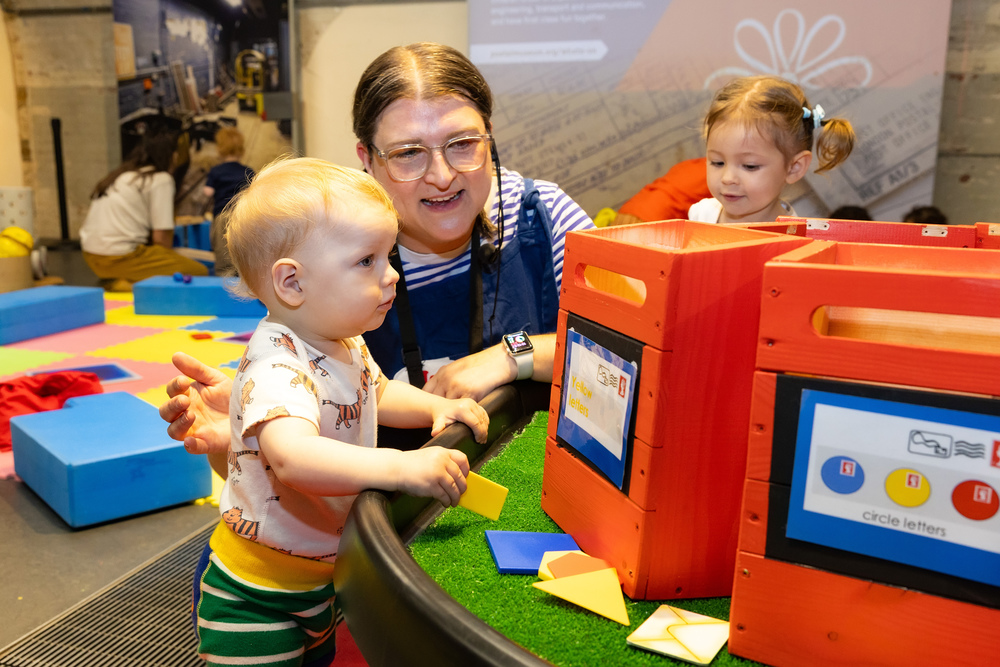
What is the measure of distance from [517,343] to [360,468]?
568 millimetres

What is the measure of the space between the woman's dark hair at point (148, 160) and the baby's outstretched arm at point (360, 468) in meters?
6.38

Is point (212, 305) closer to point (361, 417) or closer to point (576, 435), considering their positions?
point (361, 417)

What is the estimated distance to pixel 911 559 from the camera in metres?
0.58

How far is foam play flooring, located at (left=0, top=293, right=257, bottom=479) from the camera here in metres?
3.80

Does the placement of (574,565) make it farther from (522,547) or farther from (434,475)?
(434,475)

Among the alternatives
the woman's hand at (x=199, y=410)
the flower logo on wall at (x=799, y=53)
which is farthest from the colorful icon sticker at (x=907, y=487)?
the flower logo on wall at (x=799, y=53)

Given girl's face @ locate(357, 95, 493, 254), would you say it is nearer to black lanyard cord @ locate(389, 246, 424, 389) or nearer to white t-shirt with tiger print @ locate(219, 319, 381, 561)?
black lanyard cord @ locate(389, 246, 424, 389)

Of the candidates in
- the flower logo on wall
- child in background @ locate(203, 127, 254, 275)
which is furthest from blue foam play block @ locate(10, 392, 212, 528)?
the flower logo on wall

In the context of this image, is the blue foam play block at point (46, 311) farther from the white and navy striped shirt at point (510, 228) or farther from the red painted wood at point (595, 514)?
the red painted wood at point (595, 514)

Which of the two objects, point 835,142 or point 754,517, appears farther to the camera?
point 835,142

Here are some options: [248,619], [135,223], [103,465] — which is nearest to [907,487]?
[248,619]

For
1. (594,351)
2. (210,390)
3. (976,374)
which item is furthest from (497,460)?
(976,374)

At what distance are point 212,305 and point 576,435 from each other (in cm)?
501

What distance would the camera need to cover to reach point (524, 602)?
0.74m
